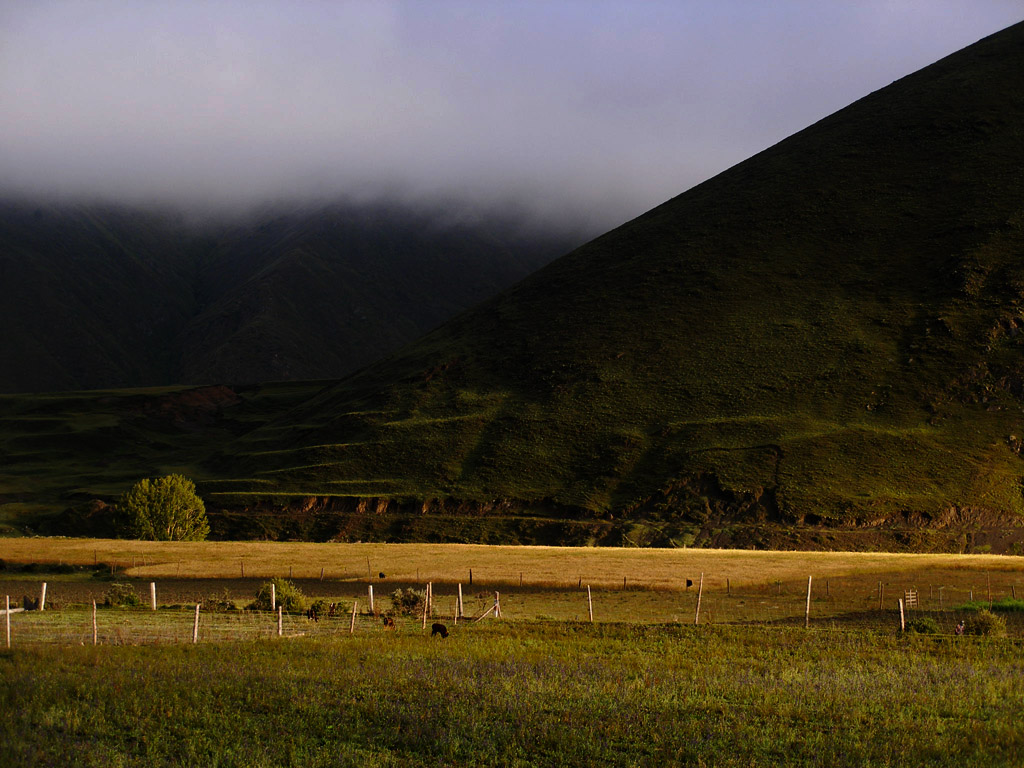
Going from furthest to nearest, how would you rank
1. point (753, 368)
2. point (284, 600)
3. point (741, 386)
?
point (753, 368) < point (741, 386) < point (284, 600)

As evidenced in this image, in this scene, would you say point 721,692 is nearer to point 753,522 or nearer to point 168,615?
point 168,615

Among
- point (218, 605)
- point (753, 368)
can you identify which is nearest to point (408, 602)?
point (218, 605)

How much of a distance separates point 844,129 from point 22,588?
185188mm

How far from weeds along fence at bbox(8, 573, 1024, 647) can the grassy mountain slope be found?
1998 inches

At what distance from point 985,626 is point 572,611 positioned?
1703cm

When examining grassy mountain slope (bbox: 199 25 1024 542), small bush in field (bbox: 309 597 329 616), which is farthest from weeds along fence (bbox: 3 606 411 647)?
grassy mountain slope (bbox: 199 25 1024 542)

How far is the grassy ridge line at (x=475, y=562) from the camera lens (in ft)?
199

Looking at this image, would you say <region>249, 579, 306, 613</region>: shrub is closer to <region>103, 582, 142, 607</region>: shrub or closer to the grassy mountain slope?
<region>103, 582, 142, 607</region>: shrub

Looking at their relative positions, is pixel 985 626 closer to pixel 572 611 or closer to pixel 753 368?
pixel 572 611

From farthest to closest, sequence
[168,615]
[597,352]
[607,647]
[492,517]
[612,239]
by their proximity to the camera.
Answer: [612,239] → [597,352] → [492,517] → [168,615] → [607,647]

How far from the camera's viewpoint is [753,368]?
432 feet

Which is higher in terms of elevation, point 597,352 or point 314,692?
point 597,352

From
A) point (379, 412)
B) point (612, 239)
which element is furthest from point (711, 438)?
point (612, 239)

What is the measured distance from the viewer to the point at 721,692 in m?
21.2
